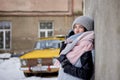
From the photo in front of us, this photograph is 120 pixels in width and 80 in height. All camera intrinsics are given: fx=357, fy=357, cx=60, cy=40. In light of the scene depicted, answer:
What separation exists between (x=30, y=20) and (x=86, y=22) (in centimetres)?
2353

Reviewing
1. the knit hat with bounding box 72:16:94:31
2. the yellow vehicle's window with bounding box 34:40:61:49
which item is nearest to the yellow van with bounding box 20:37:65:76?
the yellow vehicle's window with bounding box 34:40:61:49

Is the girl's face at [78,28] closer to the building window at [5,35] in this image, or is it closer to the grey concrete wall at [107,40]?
the grey concrete wall at [107,40]

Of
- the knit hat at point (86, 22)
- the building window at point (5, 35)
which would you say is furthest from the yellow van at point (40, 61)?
the building window at point (5, 35)

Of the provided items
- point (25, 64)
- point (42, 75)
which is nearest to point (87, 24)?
point (25, 64)

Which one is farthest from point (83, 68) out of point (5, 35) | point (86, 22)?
point (5, 35)

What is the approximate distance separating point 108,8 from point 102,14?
0.43 feet

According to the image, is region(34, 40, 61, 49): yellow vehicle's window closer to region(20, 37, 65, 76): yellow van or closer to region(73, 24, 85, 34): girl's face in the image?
region(20, 37, 65, 76): yellow van

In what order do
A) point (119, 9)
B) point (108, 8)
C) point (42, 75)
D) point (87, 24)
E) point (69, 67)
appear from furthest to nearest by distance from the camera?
point (42, 75) → point (87, 24) → point (69, 67) → point (108, 8) → point (119, 9)

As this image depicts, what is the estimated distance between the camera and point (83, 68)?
2.79 metres

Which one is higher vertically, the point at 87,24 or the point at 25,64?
the point at 87,24

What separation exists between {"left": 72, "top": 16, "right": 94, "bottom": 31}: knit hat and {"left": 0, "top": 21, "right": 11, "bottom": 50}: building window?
2358 cm

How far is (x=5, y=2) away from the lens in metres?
26.4

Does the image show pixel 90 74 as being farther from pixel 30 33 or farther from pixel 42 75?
pixel 30 33

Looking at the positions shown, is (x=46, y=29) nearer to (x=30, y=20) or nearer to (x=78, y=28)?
(x=30, y=20)
